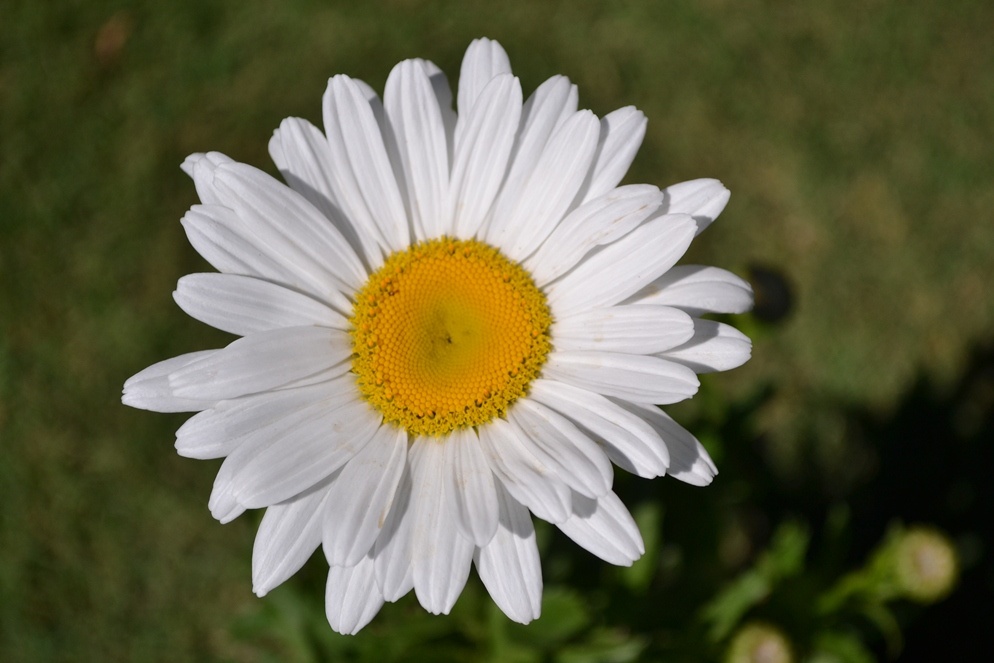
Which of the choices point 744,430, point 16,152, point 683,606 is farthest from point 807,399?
point 16,152

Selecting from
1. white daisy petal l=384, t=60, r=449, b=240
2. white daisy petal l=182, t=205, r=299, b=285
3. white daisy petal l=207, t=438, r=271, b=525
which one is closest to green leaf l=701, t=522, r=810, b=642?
white daisy petal l=384, t=60, r=449, b=240

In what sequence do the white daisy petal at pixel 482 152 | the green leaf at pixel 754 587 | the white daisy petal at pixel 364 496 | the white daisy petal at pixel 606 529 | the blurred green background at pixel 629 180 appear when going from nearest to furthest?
the white daisy petal at pixel 364 496 < the white daisy petal at pixel 606 529 < the white daisy petal at pixel 482 152 < the green leaf at pixel 754 587 < the blurred green background at pixel 629 180

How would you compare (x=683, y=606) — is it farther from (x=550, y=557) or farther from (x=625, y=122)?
(x=625, y=122)

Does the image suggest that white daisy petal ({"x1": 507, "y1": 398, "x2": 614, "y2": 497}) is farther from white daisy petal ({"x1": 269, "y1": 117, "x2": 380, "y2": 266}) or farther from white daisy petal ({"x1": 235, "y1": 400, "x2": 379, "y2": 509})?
white daisy petal ({"x1": 269, "y1": 117, "x2": 380, "y2": 266})

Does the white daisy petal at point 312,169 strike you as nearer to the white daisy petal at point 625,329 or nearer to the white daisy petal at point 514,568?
the white daisy petal at point 625,329

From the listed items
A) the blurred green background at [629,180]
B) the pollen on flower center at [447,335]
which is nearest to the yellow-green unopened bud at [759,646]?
the blurred green background at [629,180]

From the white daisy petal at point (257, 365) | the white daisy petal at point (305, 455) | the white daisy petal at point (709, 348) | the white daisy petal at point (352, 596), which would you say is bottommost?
the white daisy petal at point (352, 596)

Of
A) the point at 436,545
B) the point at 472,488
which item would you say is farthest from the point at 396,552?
the point at 472,488
